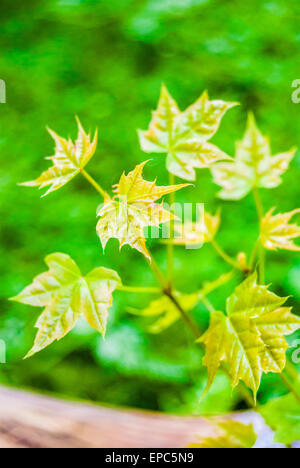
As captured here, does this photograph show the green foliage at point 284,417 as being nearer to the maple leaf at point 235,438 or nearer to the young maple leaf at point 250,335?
the maple leaf at point 235,438

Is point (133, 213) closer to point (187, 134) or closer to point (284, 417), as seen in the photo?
point (187, 134)

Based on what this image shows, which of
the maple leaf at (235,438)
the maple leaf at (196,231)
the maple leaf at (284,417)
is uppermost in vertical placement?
the maple leaf at (196,231)

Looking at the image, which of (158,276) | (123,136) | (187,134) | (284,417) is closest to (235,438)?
(284,417)

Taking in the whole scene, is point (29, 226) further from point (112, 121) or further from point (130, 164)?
point (112, 121)

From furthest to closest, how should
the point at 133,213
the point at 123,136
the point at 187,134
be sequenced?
1. the point at 123,136
2. the point at 187,134
3. the point at 133,213

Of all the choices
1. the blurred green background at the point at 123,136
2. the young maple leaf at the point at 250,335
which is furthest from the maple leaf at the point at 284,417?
the blurred green background at the point at 123,136

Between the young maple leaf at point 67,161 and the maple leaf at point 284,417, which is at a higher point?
the young maple leaf at point 67,161

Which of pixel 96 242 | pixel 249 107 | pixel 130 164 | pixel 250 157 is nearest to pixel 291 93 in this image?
pixel 249 107
